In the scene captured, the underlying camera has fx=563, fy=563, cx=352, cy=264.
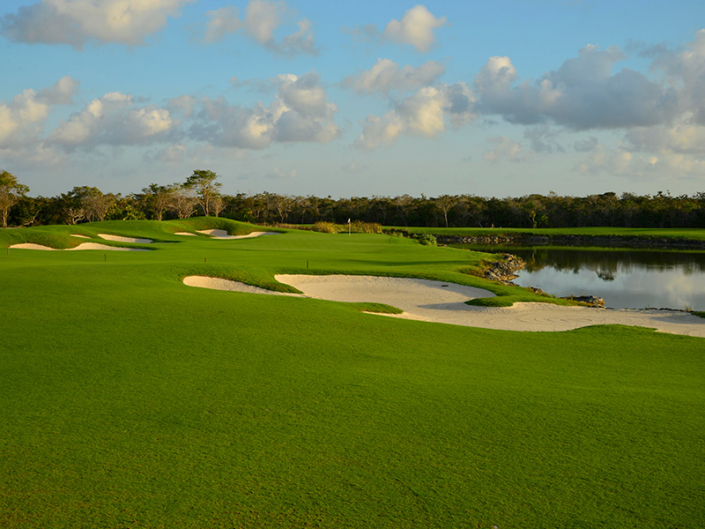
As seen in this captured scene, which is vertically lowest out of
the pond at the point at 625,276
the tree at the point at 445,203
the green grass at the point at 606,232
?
the pond at the point at 625,276

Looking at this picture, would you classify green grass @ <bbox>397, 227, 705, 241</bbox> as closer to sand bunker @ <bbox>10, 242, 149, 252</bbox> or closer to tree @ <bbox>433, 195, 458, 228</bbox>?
tree @ <bbox>433, 195, 458, 228</bbox>

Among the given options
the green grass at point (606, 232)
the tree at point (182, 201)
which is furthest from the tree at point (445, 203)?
the tree at point (182, 201)

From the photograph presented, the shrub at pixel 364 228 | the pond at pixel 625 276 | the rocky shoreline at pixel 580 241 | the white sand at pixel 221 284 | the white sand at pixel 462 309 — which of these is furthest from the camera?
the shrub at pixel 364 228

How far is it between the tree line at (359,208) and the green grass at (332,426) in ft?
236

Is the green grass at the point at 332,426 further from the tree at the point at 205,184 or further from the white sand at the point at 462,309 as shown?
the tree at the point at 205,184

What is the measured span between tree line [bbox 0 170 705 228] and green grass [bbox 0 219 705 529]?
71.9 m

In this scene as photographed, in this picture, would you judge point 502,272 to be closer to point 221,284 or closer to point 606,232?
point 221,284

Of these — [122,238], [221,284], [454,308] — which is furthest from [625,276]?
[122,238]

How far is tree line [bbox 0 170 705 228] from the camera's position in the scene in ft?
251

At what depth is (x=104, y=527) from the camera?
167 inches

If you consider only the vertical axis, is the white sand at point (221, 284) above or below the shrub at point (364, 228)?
below

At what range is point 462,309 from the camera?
19875 millimetres

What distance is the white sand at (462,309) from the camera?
1669cm

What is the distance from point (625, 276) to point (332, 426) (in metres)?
37.5
